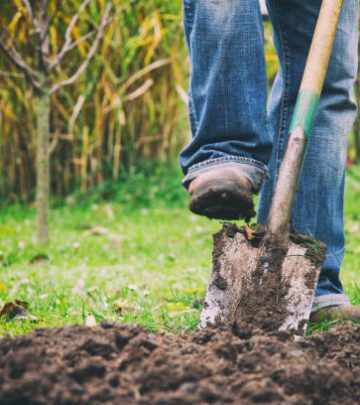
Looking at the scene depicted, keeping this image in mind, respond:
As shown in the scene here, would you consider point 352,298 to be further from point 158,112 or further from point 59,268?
point 158,112

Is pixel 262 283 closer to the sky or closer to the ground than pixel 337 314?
closer to the sky

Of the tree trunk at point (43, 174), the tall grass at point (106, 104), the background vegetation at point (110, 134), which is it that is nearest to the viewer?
the tree trunk at point (43, 174)

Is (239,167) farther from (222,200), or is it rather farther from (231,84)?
(231,84)

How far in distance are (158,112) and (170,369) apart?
17.2 feet

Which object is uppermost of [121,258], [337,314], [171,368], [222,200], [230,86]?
[230,86]

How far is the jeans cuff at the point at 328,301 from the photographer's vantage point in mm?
1953

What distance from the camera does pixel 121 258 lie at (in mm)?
3918

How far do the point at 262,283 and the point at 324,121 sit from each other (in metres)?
0.69

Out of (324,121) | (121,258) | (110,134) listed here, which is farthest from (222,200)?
(110,134)

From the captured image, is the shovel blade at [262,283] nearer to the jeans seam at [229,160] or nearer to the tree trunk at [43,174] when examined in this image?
the jeans seam at [229,160]

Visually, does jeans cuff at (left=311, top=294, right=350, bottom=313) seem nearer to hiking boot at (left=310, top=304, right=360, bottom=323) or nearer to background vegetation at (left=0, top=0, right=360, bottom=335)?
hiking boot at (left=310, top=304, right=360, bottom=323)

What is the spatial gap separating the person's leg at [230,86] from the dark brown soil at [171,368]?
24.4 inches

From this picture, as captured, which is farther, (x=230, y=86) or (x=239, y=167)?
(x=230, y=86)

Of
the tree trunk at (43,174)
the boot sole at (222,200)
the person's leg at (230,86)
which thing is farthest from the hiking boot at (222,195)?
the tree trunk at (43,174)
